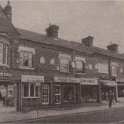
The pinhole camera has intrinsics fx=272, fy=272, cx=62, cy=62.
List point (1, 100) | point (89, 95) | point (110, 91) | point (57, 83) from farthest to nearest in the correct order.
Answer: point (110, 91)
point (89, 95)
point (57, 83)
point (1, 100)

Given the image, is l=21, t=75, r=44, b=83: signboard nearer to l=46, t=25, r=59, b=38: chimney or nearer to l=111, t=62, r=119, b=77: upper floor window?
l=46, t=25, r=59, b=38: chimney

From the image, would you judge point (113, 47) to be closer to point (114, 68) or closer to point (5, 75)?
point (114, 68)

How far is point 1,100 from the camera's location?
61.9ft

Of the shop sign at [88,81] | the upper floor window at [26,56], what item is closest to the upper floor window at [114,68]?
the shop sign at [88,81]

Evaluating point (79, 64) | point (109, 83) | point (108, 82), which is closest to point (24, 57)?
point (79, 64)

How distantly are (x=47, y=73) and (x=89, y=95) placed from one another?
6446 millimetres

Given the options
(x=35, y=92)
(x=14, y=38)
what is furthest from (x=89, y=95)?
(x=14, y=38)

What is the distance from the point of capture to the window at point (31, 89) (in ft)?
69.2

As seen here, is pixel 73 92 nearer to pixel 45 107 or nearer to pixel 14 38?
pixel 45 107

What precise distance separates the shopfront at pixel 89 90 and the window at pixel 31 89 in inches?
208

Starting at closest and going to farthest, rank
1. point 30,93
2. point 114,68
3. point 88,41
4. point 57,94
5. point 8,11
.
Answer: point 8,11 < point 30,93 < point 57,94 < point 88,41 < point 114,68

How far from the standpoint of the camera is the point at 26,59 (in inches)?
835

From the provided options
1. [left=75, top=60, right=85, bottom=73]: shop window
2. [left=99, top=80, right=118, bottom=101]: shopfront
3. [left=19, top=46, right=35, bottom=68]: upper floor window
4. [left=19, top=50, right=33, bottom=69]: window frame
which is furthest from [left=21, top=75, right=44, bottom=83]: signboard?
[left=99, top=80, right=118, bottom=101]: shopfront

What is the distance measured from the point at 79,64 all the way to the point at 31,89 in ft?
20.9
